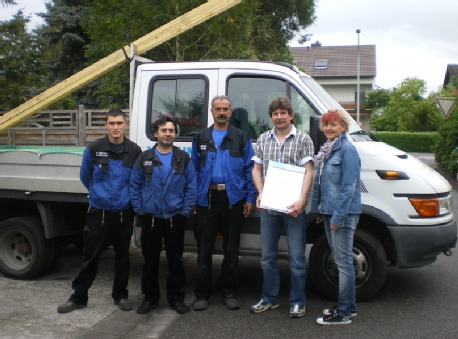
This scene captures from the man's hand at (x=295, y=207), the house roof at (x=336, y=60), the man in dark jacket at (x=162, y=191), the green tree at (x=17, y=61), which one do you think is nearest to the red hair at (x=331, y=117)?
the man's hand at (x=295, y=207)

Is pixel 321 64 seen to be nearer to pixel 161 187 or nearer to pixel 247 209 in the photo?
pixel 247 209

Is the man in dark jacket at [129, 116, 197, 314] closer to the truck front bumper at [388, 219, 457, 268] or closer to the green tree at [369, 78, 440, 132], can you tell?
the truck front bumper at [388, 219, 457, 268]

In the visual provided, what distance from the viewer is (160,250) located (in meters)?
5.10

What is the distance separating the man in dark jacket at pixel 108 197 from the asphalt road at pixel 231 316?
31 cm

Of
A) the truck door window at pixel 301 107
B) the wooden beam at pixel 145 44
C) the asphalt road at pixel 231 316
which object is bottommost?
the asphalt road at pixel 231 316

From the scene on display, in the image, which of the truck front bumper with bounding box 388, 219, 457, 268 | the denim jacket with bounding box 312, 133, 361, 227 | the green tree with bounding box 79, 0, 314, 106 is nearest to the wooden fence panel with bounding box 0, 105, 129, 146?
the denim jacket with bounding box 312, 133, 361, 227

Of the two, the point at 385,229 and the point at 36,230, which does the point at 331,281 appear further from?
the point at 36,230

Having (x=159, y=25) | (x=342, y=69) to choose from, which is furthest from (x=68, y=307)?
(x=342, y=69)

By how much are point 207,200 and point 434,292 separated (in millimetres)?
2720

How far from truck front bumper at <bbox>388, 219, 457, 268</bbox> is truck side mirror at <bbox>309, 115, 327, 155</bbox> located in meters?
1.03

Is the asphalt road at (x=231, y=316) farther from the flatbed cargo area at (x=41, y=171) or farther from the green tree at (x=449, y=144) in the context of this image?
the green tree at (x=449, y=144)

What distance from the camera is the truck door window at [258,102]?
528cm

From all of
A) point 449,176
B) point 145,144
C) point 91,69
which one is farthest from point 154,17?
point 449,176

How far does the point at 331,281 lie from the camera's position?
5285 millimetres
